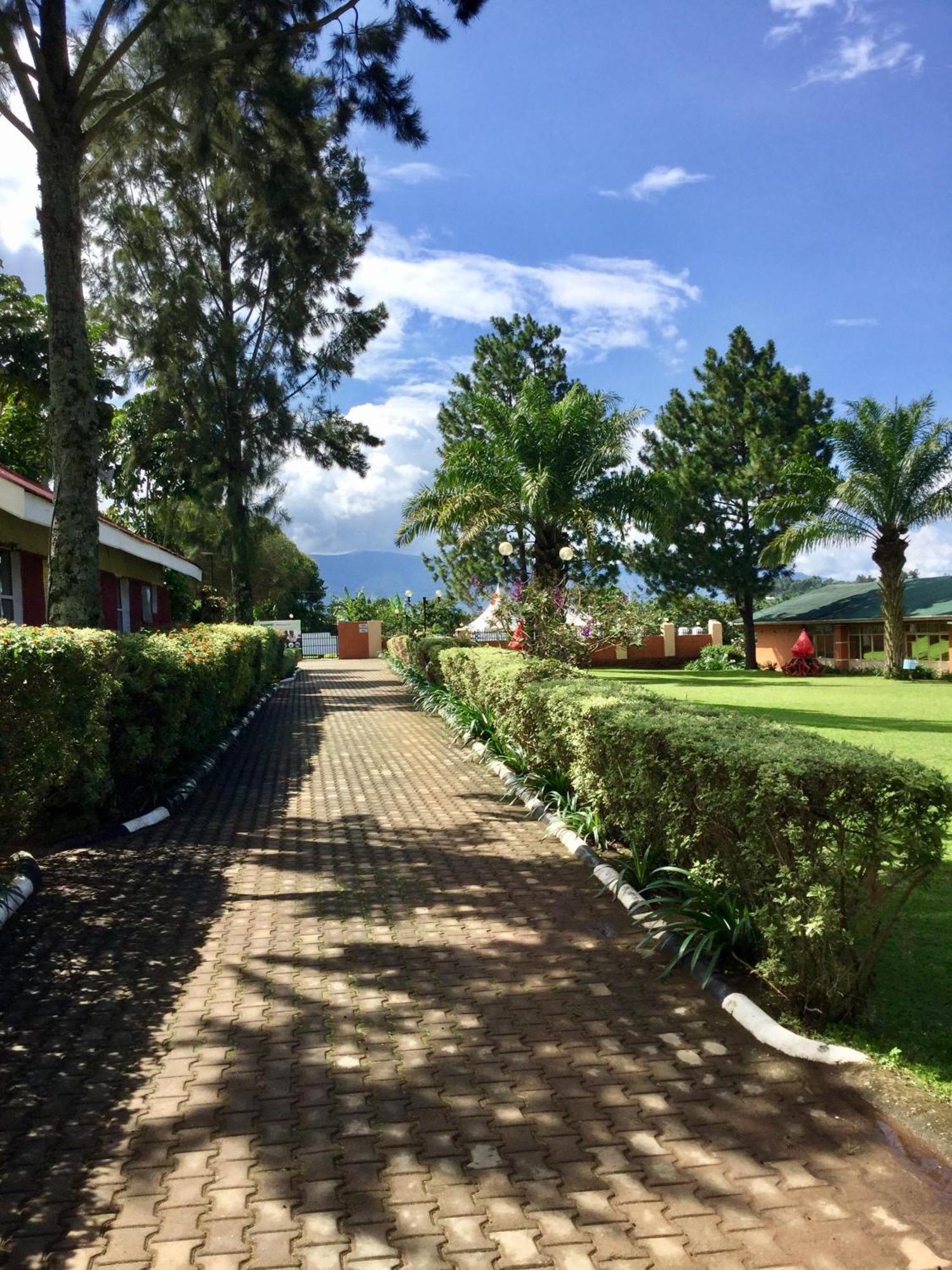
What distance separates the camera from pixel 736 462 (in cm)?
3906

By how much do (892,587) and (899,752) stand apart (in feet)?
64.4

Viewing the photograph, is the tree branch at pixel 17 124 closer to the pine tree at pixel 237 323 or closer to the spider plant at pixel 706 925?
the pine tree at pixel 237 323

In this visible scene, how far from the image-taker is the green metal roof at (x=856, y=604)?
31.5 metres

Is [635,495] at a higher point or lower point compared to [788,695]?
higher

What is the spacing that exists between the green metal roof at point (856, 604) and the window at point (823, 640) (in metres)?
0.64

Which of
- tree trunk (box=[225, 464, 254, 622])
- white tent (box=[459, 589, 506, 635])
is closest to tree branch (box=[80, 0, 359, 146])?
white tent (box=[459, 589, 506, 635])

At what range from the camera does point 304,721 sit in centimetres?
1702

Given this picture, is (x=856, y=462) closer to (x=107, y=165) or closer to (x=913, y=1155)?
(x=107, y=165)

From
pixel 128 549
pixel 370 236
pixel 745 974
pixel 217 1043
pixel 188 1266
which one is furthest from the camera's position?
pixel 370 236

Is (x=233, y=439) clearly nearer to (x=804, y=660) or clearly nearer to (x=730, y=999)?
(x=804, y=660)

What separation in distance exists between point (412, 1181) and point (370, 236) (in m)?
27.7

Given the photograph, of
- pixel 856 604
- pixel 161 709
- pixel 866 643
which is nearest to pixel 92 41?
pixel 161 709

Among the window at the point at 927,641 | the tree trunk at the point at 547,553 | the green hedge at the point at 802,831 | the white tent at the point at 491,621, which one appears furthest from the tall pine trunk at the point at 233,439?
the green hedge at the point at 802,831

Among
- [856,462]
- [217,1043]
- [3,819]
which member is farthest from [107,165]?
[856,462]
